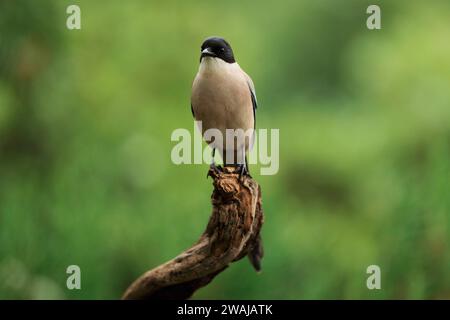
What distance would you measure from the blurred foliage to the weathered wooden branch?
4.52 ft

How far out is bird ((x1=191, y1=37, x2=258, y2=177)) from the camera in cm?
315

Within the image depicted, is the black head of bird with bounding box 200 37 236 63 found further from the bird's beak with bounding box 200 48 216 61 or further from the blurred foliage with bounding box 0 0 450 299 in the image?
the blurred foliage with bounding box 0 0 450 299

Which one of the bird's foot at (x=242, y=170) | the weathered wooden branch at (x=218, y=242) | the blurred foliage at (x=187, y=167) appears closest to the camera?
the weathered wooden branch at (x=218, y=242)

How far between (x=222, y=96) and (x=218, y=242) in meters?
0.71

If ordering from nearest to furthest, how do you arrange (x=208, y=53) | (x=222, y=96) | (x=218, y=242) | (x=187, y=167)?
(x=218, y=242), (x=208, y=53), (x=222, y=96), (x=187, y=167)

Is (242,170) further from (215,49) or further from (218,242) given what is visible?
(215,49)

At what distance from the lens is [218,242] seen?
296cm

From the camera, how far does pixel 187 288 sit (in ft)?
10.5

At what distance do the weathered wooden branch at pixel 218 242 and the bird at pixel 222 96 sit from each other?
0.67 feet

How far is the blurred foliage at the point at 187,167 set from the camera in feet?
14.8

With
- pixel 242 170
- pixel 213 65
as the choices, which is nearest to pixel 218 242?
pixel 242 170

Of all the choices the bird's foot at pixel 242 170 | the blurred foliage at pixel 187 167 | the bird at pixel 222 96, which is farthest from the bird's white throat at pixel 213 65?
the blurred foliage at pixel 187 167

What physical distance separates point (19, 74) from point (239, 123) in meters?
2.58

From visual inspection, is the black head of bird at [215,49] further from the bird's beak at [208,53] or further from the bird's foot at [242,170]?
the bird's foot at [242,170]
